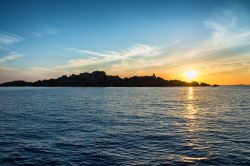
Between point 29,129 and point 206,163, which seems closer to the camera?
point 206,163

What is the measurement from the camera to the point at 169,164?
24297mm

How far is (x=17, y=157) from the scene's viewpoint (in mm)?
26734

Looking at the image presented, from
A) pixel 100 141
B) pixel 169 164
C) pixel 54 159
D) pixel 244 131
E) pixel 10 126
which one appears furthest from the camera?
pixel 10 126

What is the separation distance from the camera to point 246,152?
28.1 m

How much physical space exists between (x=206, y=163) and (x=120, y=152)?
8847 millimetres

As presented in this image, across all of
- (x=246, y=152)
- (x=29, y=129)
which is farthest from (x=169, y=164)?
(x=29, y=129)

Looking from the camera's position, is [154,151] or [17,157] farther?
[154,151]

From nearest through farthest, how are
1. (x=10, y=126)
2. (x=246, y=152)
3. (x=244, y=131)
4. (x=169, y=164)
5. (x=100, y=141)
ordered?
(x=169, y=164), (x=246, y=152), (x=100, y=141), (x=244, y=131), (x=10, y=126)

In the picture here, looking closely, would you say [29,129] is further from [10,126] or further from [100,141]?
[100,141]

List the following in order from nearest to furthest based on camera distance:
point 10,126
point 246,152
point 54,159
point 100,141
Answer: point 54,159
point 246,152
point 100,141
point 10,126

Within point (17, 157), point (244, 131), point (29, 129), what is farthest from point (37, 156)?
point (244, 131)

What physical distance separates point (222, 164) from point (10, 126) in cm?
3476

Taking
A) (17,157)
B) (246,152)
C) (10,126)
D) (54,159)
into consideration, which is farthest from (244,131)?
(10,126)

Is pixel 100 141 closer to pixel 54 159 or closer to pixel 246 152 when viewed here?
pixel 54 159
